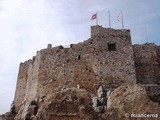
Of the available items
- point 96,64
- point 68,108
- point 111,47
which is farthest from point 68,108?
point 111,47

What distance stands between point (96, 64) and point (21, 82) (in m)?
10.8

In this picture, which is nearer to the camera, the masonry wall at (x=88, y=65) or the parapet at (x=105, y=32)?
the masonry wall at (x=88, y=65)

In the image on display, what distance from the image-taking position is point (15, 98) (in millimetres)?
32125

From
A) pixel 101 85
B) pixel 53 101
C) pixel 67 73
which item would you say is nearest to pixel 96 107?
pixel 53 101

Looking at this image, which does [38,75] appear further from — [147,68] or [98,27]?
[147,68]

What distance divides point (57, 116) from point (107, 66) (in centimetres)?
1031

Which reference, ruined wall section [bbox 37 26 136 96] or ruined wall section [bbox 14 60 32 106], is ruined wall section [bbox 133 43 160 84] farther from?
ruined wall section [bbox 14 60 32 106]

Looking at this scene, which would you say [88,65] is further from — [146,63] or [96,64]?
[146,63]

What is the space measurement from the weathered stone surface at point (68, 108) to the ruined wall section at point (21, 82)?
14537 millimetres

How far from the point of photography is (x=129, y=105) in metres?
16.3

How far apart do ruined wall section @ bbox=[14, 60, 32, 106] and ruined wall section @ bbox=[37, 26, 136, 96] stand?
19.1 feet

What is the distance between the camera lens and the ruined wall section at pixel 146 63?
27.0 metres

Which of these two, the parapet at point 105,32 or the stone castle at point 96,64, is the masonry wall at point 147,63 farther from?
the parapet at point 105,32

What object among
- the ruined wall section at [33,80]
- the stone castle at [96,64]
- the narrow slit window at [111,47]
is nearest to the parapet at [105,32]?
the stone castle at [96,64]
